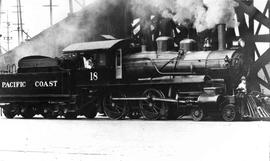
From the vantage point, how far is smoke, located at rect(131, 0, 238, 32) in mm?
19016

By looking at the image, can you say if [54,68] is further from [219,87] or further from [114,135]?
[114,135]

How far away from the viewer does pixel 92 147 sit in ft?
31.9

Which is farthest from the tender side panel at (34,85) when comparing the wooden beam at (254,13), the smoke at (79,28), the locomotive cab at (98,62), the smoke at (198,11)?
the wooden beam at (254,13)

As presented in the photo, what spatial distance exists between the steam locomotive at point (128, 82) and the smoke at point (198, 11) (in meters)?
1.16

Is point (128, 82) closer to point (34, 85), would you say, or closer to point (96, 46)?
point (96, 46)

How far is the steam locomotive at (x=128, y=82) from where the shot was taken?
17.2 m

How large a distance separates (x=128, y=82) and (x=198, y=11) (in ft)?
12.8

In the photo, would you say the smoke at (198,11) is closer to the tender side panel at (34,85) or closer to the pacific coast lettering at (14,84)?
the tender side panel at (34,85)

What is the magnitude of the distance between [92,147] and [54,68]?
1135 centimetres

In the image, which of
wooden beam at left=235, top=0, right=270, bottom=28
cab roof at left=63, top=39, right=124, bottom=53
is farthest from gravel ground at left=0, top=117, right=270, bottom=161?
wooden beam at left=235, top=0, right=270, bottom=28

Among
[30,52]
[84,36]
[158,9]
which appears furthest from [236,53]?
[30,52]

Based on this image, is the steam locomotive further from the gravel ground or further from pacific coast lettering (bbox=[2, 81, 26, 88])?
the gravel ground

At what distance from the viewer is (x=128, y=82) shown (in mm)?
18922

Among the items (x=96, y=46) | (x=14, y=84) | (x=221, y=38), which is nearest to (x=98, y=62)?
(x=96, y=46)
